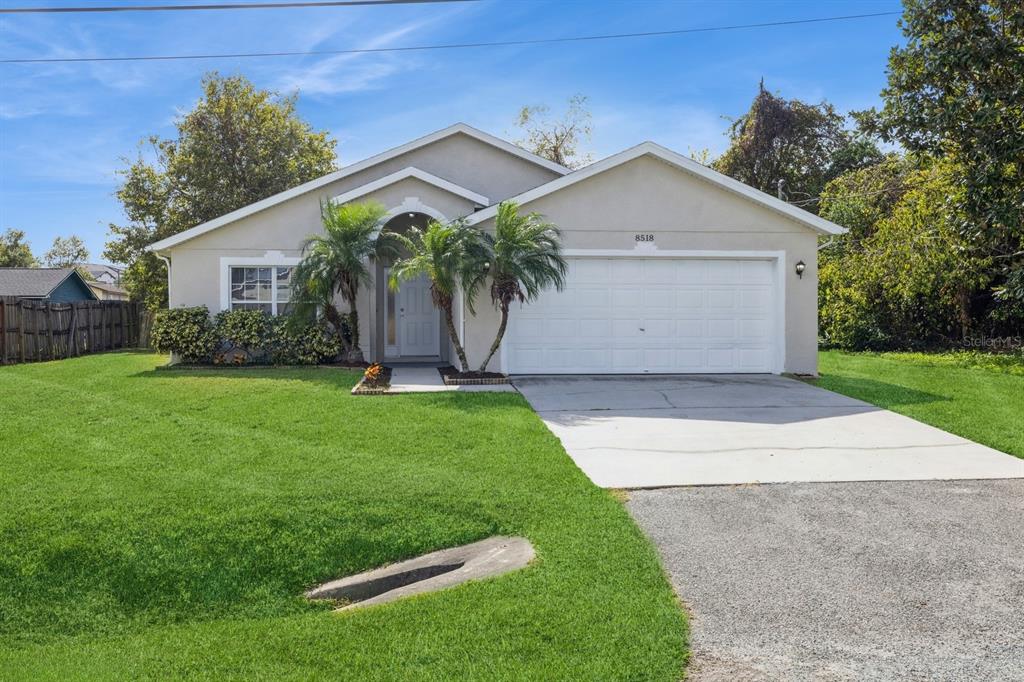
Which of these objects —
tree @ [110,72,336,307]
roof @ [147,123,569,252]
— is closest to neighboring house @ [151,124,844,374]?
roof @ [147,123,569,252]

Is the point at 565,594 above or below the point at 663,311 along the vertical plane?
below

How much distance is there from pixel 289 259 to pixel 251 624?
12.0 metres

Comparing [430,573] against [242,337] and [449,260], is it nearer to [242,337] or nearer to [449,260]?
[449,260]

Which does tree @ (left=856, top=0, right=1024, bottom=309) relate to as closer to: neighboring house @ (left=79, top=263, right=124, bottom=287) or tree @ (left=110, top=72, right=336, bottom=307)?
tree @ (left=110, top=72, right=336, bottom=307)

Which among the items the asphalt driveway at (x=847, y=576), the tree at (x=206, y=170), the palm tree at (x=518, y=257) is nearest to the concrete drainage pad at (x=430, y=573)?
the asphalt driveway at (x=847, y=576)

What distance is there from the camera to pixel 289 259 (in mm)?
15875

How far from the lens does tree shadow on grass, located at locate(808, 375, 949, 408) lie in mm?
11438

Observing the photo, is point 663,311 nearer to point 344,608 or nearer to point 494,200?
point 494,200

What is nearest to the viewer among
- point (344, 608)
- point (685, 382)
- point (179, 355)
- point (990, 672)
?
point (990, 672)

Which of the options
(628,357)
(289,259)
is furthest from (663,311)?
(289,259)

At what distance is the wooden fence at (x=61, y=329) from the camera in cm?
1925

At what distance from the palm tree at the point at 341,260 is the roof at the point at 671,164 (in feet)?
7.52

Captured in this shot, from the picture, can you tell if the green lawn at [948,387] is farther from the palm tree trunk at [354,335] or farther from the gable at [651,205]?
the palm tree trunk at [354,335]

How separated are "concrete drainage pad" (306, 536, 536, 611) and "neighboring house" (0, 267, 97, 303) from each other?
2774 centimetres
